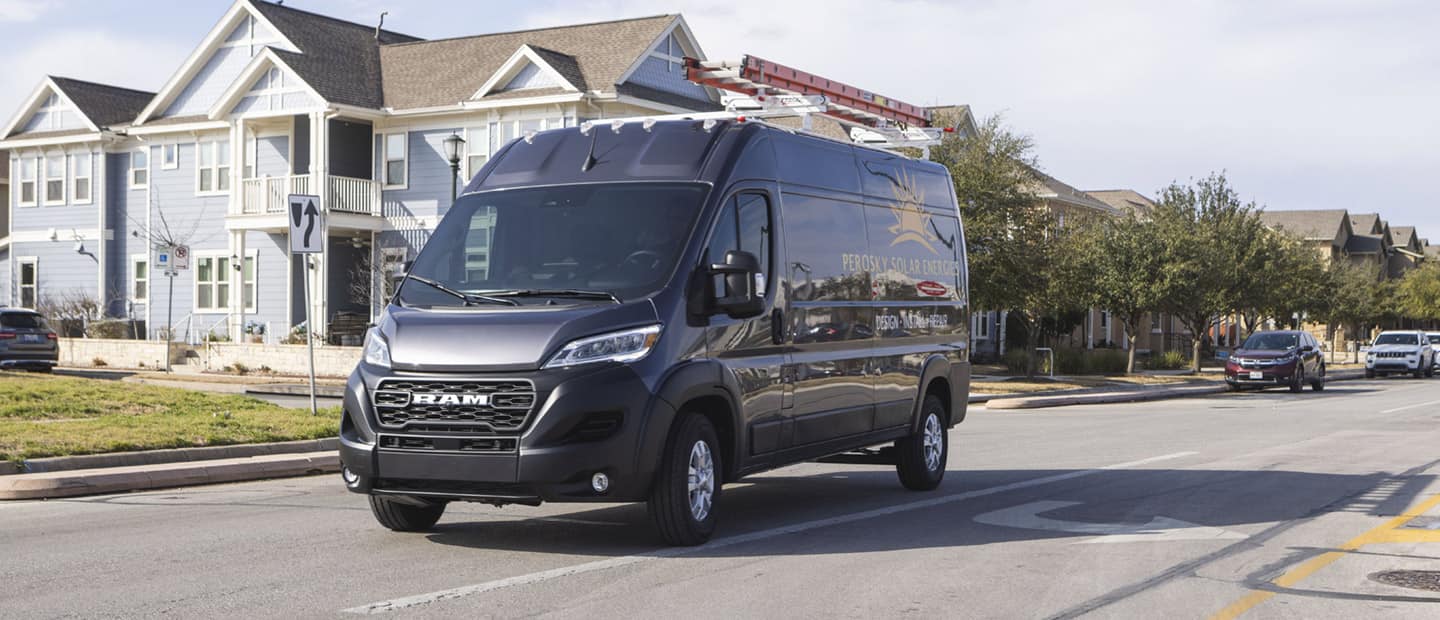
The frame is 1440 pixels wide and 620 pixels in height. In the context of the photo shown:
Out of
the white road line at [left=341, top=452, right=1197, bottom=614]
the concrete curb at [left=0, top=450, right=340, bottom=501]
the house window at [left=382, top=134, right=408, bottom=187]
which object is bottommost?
the white road line at [left=341, top=452, right=1197, bottom=614]

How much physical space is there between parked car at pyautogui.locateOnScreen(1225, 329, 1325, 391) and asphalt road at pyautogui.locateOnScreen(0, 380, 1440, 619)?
2239cm

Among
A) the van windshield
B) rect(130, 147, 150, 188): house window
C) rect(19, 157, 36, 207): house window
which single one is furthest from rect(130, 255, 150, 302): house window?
the van windshield

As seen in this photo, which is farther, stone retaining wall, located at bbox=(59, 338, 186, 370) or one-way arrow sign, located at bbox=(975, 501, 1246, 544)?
stone retaining wall, located at bbox=(59, 338, 186, 370)

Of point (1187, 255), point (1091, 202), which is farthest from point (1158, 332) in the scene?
point (1187, 255)

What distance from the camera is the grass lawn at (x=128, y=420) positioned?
13.8 m

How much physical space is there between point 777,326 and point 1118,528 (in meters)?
2.87

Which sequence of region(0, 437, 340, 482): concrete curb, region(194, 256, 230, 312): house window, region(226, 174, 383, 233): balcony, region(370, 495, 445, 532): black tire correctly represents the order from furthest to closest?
1. region(194, 256, 230, 312): house window
2. region(226, 174, 383, 233): balcony
3. region(0, 437, 340, 482): concrete curb
4. region(370, 495, 445, 532): black tire

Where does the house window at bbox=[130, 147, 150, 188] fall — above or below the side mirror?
above

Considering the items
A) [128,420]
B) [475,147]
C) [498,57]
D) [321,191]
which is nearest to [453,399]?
[128,420]

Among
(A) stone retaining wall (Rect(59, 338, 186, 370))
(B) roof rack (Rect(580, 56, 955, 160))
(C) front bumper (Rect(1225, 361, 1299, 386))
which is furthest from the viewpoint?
(C) front bumper (Rect(1225, 361, 1299, 386))

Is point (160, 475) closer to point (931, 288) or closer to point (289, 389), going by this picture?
point (931, 288)

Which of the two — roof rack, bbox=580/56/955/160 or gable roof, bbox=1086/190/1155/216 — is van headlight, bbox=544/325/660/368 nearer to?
roof rack, bbox=580/56/955/160

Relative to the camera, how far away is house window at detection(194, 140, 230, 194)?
4097 cm

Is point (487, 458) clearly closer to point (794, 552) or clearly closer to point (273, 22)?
point (794, 552)
